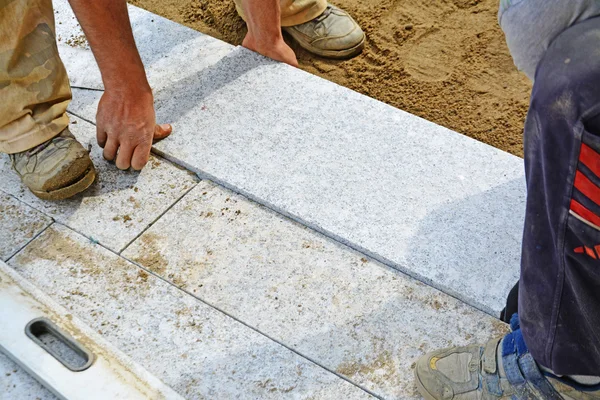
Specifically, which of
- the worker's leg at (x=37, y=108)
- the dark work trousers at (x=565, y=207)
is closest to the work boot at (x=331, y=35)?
the worker's leg at (x=37, y=108)

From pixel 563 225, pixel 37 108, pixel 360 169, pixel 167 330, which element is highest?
pixel 563 225

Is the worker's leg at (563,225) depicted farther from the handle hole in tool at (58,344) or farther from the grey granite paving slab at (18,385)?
the grey granite paving slab at (18,385)

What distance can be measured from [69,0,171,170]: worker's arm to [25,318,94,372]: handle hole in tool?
0.70 m

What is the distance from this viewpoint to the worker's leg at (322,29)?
3121mm

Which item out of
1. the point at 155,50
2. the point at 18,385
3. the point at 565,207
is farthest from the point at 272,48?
the point at 565,207

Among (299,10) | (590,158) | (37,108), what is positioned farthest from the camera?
(299,10)

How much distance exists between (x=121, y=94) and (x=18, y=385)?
1066 millimetres

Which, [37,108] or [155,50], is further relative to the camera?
[155,50]

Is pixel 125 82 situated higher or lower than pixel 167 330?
higher

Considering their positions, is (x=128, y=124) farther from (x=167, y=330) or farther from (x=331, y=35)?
(x=331, y=35)

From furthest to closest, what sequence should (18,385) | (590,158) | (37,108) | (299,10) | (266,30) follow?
(299,10) < (266,30) < (37,108) < (18,385) < (590,158)

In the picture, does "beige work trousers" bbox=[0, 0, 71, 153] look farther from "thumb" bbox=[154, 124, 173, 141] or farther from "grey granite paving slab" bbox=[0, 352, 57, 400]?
"grey granite paving slab" bbox=[0, 352, 57, 400]

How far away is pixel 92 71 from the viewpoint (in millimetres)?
2787

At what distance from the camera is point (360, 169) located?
233 centimetres
